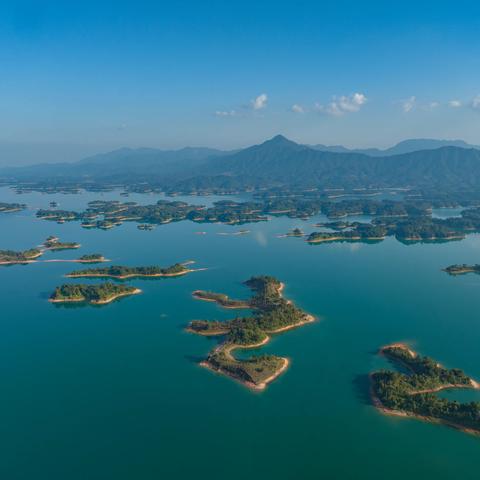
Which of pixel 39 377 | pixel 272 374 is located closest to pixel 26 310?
pixel 39 377

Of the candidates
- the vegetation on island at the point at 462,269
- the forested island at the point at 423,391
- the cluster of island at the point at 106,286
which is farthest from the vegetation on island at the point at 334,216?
the forested island at the point at 423,391

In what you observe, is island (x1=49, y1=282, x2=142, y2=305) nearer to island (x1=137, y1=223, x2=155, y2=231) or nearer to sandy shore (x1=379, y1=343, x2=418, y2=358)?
sandy shore (x1=379, y1=343, x2=418, y2=358)

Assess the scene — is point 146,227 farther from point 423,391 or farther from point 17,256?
point 423,391

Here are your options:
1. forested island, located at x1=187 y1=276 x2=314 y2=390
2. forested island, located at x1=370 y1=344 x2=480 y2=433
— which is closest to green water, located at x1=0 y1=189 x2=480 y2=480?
A: forested island, located at x1=370 y1=344 x2=480 y2=433

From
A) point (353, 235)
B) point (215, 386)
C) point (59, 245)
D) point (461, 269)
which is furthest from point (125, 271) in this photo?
point (353, 235)

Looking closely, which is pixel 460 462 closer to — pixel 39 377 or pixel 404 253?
pixel 39 377

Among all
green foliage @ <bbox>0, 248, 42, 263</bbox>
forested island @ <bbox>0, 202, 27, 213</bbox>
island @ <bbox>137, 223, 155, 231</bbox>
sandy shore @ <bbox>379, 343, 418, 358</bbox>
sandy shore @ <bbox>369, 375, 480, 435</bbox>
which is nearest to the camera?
sandy shore @ <bbox>369, 375, 480, 435</bbox>
